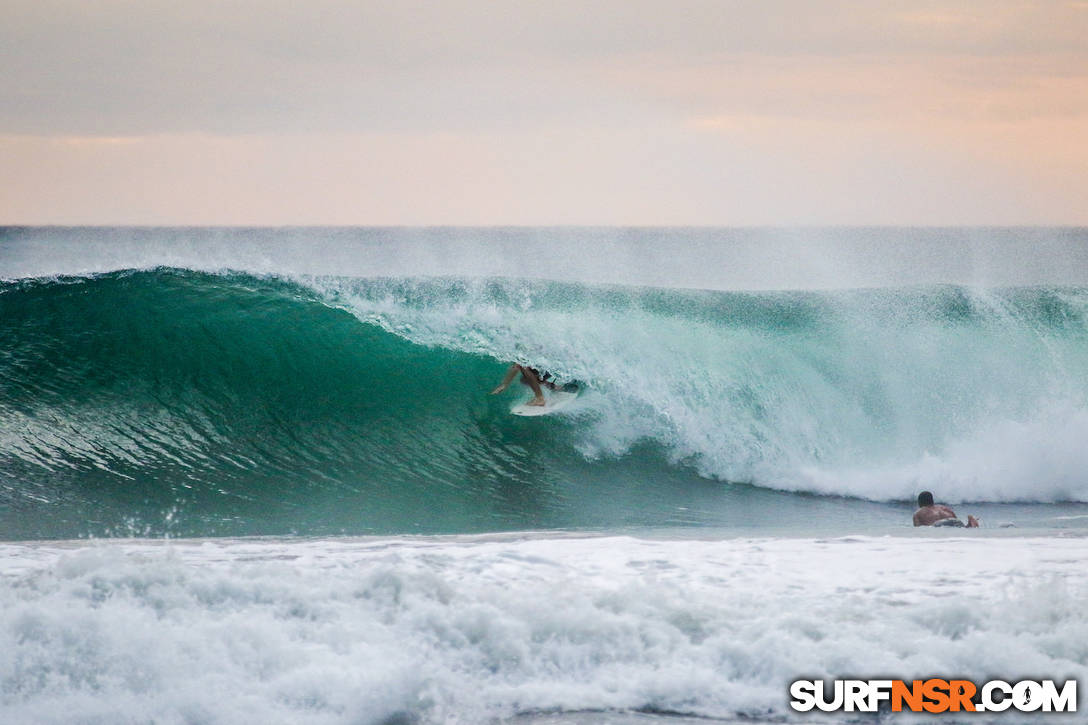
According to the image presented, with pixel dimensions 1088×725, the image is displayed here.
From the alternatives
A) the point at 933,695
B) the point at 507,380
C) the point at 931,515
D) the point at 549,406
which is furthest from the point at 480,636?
the point at 507,380

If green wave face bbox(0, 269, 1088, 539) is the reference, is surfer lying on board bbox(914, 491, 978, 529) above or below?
below

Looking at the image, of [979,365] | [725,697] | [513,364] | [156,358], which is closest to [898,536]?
[725,697]

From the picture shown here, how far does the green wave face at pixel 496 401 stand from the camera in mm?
8742

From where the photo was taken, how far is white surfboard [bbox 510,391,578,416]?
10.6 m

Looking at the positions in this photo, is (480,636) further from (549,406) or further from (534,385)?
(534,385)

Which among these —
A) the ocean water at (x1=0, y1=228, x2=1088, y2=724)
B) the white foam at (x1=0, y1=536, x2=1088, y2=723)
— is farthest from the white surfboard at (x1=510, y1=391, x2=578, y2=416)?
the white foam at (x1=0, y1=536, x2=1088, y2=723)

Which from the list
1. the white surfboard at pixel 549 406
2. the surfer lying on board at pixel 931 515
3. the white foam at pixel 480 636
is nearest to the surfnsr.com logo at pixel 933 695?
the white foam at pixel 480 636

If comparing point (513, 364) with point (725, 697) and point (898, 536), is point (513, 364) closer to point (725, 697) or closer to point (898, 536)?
point (898, 536)

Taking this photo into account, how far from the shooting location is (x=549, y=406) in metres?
10.6

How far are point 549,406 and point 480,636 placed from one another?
6.15 metres

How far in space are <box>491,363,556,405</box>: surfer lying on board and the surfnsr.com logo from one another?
6639 mm

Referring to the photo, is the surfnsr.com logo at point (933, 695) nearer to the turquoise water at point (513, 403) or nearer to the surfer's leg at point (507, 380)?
the turquoise water at point (513, 403)

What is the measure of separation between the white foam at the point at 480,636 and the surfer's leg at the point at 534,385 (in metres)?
5.31

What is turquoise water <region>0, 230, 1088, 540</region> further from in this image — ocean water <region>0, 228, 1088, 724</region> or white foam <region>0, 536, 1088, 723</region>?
white foam <region>0, 536, 1088, 723</region>
